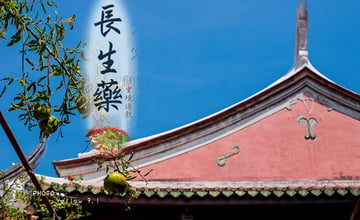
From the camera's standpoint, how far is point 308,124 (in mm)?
8586

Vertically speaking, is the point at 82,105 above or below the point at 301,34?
below

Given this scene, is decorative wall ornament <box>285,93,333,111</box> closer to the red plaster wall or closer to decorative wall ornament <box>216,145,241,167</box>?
the red plaster wall

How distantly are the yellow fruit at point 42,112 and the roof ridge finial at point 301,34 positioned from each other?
7.48 metres

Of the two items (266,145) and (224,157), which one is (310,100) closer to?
(266,145)

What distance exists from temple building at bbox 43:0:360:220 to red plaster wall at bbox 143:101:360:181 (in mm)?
14

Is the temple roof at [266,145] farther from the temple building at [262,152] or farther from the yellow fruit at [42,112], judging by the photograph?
the yellow fruit at [42,112]

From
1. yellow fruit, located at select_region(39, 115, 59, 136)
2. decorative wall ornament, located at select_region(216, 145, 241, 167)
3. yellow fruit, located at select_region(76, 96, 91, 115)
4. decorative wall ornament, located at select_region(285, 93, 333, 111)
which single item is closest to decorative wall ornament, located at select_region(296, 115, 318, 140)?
decorative wall ornament, located at select_region(285, 93, 333, 111)

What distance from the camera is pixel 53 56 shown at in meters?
2.39

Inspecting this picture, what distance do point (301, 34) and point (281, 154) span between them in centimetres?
243

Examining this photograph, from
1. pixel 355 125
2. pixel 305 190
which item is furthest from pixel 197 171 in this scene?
pixel 355 125

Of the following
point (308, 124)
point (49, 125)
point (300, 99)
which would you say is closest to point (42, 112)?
point (49, 125)

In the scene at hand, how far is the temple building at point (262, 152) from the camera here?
732 cm

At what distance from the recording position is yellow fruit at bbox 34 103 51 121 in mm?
2329

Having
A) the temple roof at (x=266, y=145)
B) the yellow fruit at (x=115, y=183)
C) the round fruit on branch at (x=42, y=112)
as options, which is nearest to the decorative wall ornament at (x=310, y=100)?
the temple roof at (x=266, y=145)
